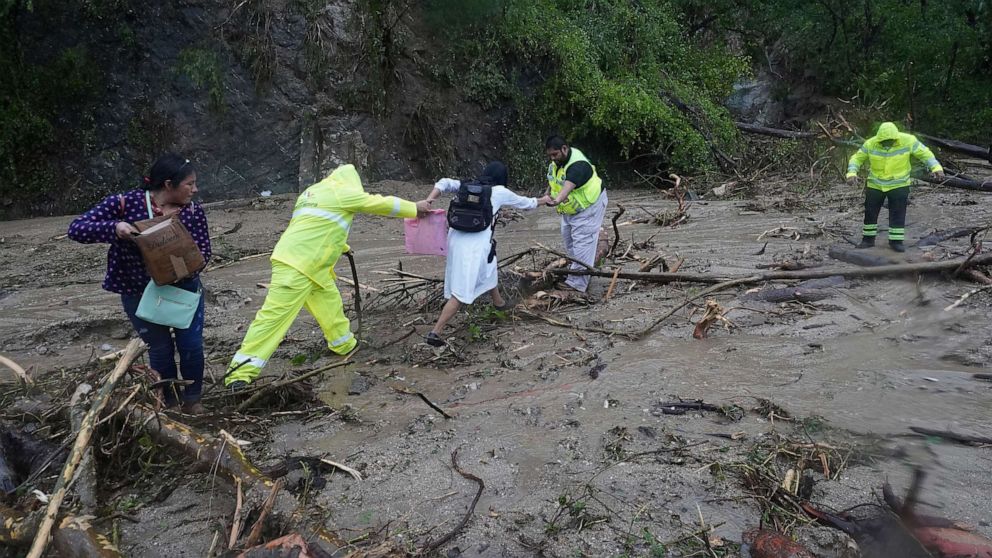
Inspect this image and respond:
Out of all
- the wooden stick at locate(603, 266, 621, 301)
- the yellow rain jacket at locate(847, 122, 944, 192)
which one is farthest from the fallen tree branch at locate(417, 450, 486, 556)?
the yellow rain jacket at locate(847, 122, 944, 192)

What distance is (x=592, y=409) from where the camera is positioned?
4.65 meters

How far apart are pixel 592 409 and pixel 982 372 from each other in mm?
2633

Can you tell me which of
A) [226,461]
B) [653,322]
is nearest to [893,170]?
[653,322]

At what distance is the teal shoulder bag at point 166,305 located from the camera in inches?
170

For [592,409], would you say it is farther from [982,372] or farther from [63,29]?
[63,29]

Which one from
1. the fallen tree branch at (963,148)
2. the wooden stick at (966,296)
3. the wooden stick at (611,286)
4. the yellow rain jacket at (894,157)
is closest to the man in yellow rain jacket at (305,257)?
the wooden stick at (611,286)

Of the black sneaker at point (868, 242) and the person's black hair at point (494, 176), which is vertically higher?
the person's black hair at point (494, 176)

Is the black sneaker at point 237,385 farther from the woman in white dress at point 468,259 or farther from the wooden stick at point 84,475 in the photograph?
the woman in white dress at point 468,259

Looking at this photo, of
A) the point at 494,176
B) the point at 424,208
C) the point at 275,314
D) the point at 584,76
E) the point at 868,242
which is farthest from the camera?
the point at 584,76

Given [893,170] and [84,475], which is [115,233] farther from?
[893,170]

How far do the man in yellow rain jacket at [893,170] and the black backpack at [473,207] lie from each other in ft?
16.2

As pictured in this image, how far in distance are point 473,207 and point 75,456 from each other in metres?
3.51

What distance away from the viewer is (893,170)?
8.27 m

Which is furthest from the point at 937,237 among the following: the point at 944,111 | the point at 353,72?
the point at 944,111
